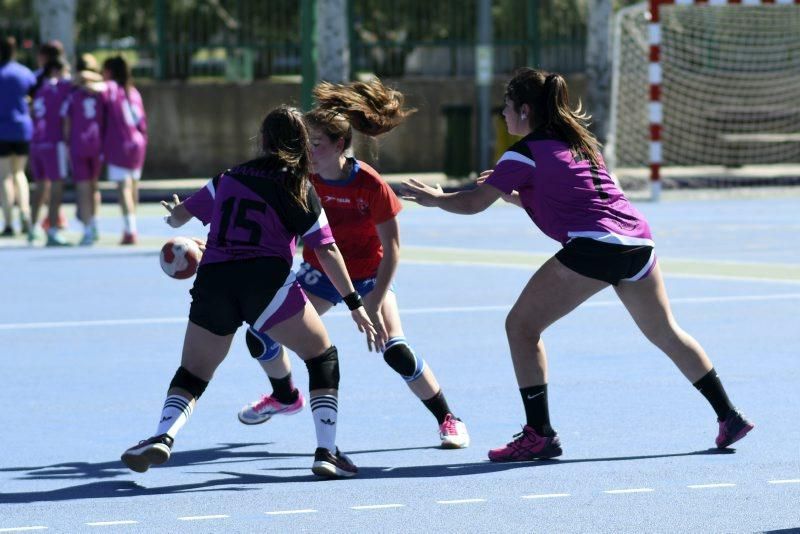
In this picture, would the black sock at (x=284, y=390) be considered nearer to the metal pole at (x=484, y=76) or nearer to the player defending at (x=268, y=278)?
the player defending at (x=268, y=278)

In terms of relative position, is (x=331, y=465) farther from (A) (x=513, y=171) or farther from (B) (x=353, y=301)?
(A) (x=513, y=171)

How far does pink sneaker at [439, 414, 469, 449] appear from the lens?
24.1 feet

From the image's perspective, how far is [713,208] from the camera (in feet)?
73.3

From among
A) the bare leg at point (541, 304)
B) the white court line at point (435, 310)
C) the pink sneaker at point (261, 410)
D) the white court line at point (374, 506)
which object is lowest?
the white court line at point (435, 310)

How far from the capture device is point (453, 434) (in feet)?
24.2

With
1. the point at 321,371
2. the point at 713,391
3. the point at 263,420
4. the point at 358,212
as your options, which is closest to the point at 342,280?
the point at 321,371

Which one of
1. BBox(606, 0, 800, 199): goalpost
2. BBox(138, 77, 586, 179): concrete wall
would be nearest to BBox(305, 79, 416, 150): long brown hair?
BBox(606, 0, 800, 199): goalpost

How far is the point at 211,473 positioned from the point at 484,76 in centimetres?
2028

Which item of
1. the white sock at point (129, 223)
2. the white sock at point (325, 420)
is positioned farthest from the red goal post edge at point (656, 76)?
the white sock at point (325, 420)

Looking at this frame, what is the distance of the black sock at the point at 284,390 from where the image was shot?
25.9 feet

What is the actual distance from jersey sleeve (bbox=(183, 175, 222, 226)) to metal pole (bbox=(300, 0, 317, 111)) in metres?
11.3

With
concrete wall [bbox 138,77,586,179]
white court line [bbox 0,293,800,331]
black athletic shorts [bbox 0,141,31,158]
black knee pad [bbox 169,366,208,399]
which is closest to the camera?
black knee pad [bbox 169,366,208,399]

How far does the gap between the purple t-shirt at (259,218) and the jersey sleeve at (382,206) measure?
593 millimetres

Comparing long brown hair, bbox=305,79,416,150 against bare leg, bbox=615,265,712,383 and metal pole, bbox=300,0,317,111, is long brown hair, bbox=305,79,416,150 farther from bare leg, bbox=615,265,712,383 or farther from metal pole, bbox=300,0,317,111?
Answer: metal pole, bbox=300,0,317,111
